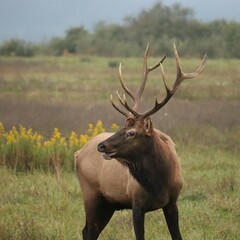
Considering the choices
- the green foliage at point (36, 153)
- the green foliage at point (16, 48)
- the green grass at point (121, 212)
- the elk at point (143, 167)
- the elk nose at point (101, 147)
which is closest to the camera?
the elk nose at point (101, 147)

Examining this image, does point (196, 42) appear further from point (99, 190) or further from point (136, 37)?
point (99, 190)

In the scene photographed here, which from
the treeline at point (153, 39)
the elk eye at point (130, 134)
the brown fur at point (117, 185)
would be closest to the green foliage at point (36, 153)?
the brown fur at point (117, 185)

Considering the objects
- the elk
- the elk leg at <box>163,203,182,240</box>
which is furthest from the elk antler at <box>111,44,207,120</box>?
the elk leg at <box>163,203,182,240</box>

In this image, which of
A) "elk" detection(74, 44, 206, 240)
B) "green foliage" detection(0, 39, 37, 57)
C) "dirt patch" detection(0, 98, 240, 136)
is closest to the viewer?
"elk" detection(74, 44, 206, 240)

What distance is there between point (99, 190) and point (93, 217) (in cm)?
30

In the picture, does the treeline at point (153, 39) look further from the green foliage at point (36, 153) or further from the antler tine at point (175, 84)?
the antler tine at point (175, 84)

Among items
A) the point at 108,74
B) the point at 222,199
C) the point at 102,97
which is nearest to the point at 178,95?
the point at 102,97

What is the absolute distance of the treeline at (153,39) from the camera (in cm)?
4365

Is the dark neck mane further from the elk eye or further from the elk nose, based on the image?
the elk nose

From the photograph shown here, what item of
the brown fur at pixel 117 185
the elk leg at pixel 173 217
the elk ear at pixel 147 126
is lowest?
the elk leg at pixel 173 217

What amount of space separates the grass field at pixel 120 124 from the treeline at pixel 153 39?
43.1 ft

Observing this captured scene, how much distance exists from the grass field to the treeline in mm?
13137

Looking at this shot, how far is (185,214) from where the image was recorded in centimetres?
895

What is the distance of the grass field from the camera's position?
8398 mm
